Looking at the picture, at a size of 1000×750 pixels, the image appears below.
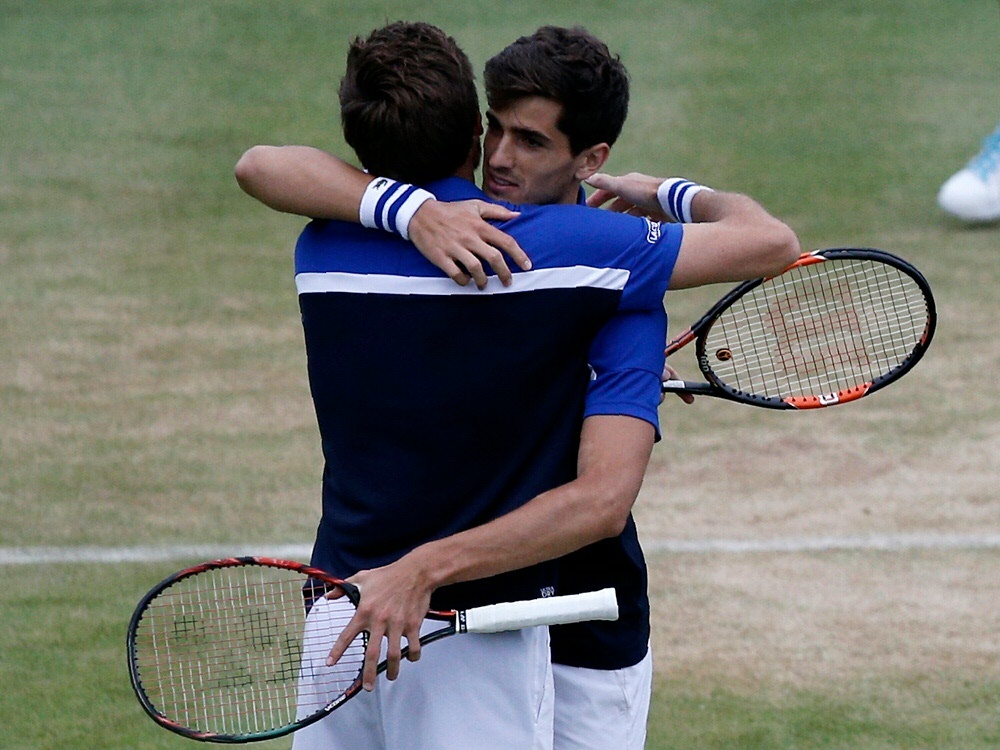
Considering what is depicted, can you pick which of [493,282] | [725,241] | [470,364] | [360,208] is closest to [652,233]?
[725,241]

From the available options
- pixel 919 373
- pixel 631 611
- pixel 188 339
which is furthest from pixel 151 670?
pixel 919 373

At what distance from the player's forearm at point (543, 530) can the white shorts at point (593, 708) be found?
0.48 meters

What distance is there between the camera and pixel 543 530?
2.91 meters

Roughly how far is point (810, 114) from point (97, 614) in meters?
8.42

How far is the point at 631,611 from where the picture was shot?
3389 millimetres

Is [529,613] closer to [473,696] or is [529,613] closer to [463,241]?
[473,696]

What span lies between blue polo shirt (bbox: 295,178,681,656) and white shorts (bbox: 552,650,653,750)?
1.03 ft

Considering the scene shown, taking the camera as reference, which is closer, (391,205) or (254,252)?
(391,205)

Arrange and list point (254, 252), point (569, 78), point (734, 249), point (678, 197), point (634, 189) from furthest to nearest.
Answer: point (254, 252)
point (634, 189)
point (678, 197)
point (569, 78)
point (734, 249)

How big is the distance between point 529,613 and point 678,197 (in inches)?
37.2

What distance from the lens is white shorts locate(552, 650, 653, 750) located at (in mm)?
3330

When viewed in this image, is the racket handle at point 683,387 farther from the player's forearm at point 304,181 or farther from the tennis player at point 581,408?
the player's forearm at point 304,181

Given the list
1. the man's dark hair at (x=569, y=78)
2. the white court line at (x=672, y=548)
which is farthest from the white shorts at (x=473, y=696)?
the white court line at (x=672, y=548)

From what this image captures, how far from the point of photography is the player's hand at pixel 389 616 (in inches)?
114
